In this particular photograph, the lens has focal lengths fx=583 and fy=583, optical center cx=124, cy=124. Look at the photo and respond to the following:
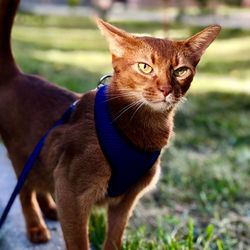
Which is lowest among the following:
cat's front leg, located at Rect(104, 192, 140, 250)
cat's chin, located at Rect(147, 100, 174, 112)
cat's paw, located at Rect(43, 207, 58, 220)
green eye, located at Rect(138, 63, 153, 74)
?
cat's paw, located at Rect(43, 207, 58, 220)

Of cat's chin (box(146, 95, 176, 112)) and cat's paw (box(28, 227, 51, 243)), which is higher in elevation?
cat's chin (box(146, 95, 176, 112))

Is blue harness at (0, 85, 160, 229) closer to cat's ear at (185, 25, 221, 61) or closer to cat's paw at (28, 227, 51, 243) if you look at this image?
cat's ear at (185, 25, 221, 61)

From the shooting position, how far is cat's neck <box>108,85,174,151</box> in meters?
2.40

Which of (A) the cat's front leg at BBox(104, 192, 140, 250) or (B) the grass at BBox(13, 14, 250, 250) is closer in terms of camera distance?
(A) the cat's front leg at BBox(104, 192, 140, 250)

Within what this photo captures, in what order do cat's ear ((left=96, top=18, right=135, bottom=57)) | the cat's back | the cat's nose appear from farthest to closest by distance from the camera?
the cat's back → cat's ear ((left=96, top=18, right=135, bottom=57)) → the cat's nose

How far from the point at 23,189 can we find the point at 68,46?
36.1 feet

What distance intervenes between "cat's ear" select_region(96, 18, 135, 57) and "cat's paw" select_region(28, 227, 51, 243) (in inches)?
44.7

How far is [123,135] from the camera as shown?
2.43m

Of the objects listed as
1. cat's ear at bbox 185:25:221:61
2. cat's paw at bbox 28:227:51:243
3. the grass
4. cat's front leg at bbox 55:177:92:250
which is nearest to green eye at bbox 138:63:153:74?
cat's ear at bbox 185:25:221:61

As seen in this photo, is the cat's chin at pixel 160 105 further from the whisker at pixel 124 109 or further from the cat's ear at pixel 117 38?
the cat's ear at pixel 117 38

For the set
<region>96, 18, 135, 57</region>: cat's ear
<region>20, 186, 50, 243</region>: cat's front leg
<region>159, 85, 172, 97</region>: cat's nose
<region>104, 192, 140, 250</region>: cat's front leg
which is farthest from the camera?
<region>20, 186, 50, 243</region>: cat's front leg

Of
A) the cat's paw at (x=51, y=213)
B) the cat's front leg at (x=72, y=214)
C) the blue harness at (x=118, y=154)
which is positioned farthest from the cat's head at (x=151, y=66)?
the cat's paw at (x=51, y=213)

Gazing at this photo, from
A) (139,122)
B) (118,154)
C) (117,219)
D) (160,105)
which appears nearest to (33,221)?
(117,219)

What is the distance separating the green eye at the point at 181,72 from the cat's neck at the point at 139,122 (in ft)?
0.56
